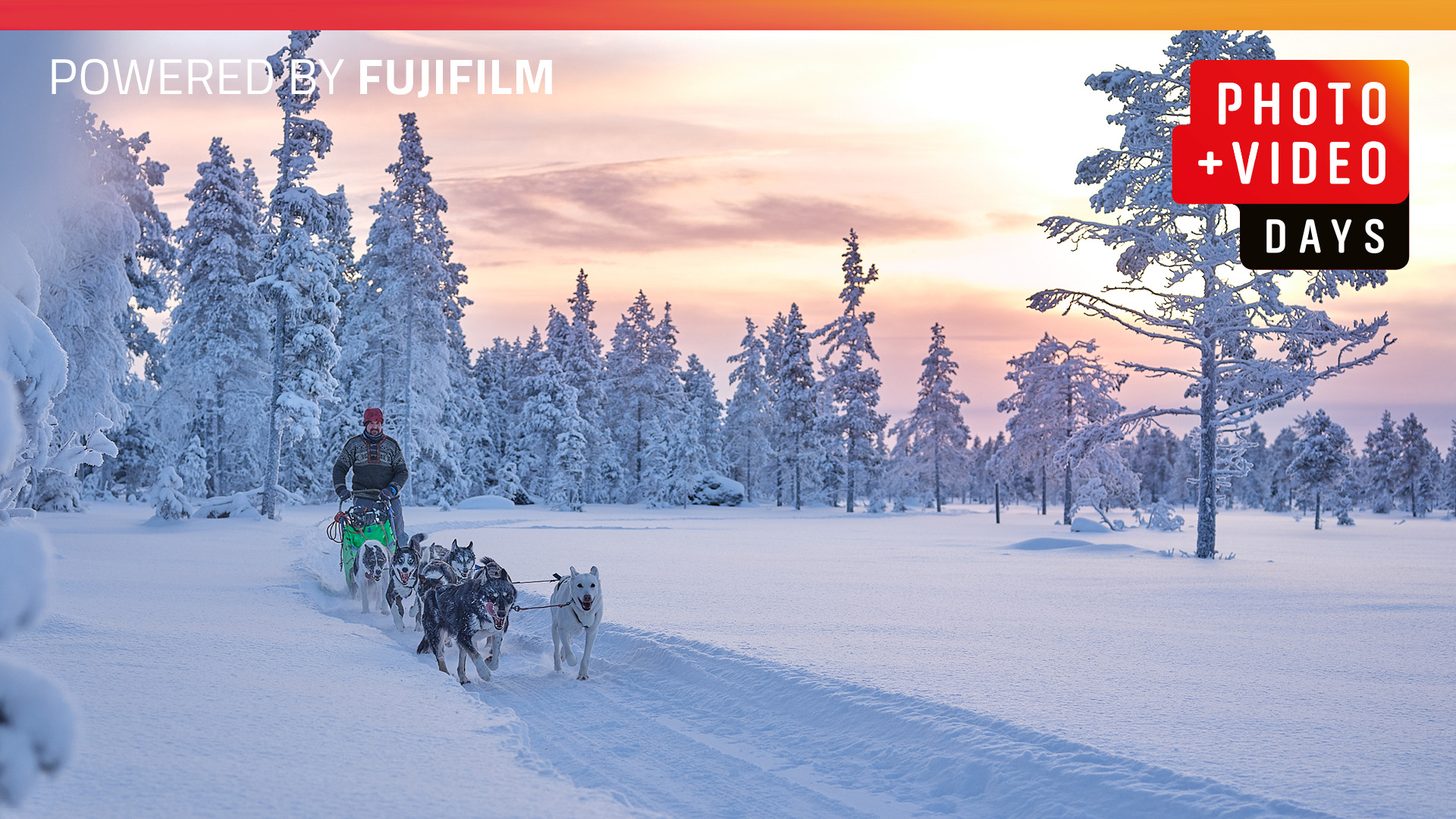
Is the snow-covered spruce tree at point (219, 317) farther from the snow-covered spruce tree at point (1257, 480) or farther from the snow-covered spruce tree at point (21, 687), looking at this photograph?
the snow-covered spruce tree at point (1257, 480)

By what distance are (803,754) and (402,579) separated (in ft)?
19.5

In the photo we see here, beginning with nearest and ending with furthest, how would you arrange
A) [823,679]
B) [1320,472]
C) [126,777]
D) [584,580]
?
[126,777] → [823,679] → [584,580] → [1320,472]

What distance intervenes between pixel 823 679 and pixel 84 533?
2425 centimetres

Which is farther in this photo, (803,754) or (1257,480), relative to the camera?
(1257,480)

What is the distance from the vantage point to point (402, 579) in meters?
10.8

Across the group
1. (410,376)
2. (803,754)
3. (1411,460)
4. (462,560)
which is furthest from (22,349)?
(1411,460)

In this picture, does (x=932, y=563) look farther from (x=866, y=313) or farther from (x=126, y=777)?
(x=866, y=313)

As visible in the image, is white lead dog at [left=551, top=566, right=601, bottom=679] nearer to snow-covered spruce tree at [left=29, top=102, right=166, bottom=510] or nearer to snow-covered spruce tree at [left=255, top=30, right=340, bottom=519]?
snow-covered spruce tree at [left=29, top=102, right=166, bottom=510]

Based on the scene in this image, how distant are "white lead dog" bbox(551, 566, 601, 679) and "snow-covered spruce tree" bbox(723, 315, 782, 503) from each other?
233ft

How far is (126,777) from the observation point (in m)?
4.73

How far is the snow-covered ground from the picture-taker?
505cm

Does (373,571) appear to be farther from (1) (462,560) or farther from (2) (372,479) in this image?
(1) (462,560)

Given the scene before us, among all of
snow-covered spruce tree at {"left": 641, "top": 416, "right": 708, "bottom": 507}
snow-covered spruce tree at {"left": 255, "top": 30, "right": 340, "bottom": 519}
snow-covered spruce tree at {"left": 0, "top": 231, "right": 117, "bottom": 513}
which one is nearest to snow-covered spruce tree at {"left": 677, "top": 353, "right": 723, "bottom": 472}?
snow-covered spruce tree at {"left": 641, "top": 416, "right": 708, "bottom": 507}

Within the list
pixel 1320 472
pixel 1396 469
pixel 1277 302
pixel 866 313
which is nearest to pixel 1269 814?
pixel 1277 302
